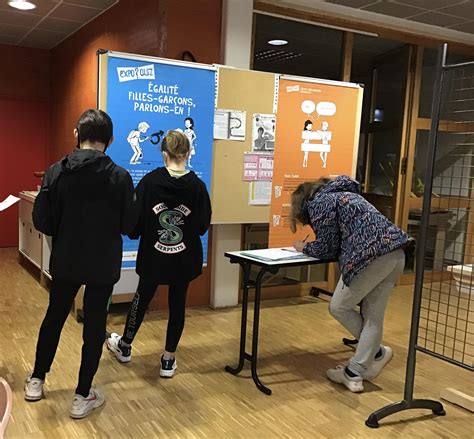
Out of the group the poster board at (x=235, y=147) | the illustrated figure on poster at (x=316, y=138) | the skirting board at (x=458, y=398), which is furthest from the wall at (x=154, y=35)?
the skirting board at (x=458, y=398)

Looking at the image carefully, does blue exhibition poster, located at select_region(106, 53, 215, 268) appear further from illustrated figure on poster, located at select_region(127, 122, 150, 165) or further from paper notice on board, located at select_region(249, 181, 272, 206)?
paper notice on board, located at select_region(249, 181, 272, 206)

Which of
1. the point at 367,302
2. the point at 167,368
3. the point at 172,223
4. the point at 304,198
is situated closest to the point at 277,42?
the point at 304,198

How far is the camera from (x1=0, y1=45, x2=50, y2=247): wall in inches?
265

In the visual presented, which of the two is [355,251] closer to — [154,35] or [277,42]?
[154,35]

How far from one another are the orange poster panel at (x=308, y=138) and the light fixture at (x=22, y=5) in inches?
98.8

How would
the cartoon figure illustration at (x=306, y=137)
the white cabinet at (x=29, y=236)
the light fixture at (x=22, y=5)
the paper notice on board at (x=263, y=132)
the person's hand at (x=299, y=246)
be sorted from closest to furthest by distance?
the person's hand at (x=299, y=246)
the paper notice on board at (x=263, y=132)
the cartoon figure illustration at (x=306, y=137)
the light fixture at (x=22, y=5)
the white cabinet at (x=29, y=236)

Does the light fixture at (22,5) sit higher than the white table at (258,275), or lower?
higher

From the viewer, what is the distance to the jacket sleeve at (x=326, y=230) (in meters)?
2.82

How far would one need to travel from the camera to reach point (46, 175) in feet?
7.77

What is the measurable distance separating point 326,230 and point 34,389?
168 cm

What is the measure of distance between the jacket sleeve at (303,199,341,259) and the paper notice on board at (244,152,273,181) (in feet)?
4.65

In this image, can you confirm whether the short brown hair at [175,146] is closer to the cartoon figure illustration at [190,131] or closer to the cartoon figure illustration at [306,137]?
the cartoon figure illustration at [190,131]

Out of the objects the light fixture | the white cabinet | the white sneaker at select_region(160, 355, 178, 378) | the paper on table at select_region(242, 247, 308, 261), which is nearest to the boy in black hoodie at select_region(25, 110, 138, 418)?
the white sneaker at select_region(160, 355, 178, 378)

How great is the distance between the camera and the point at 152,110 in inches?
148
